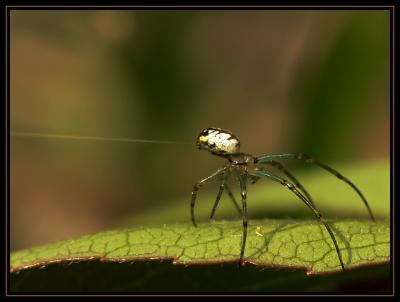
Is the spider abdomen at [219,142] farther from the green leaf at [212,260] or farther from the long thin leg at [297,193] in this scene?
the green leaf at [212,260]

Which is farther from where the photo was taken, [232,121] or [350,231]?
[232,121]

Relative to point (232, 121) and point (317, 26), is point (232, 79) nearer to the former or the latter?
point (232, 121)

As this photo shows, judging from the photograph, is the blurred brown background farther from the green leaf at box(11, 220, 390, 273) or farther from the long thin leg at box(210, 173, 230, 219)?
the green leaf at box(11, 220, 390, 273)

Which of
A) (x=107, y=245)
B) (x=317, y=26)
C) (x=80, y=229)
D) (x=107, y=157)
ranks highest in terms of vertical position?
(x=317, y=26)

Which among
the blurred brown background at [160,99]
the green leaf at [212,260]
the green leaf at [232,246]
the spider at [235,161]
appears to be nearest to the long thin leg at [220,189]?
the spider at [235,161]

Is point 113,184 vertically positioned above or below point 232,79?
below

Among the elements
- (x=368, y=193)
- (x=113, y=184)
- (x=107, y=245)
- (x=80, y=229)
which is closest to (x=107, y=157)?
(x=113, y=184)
